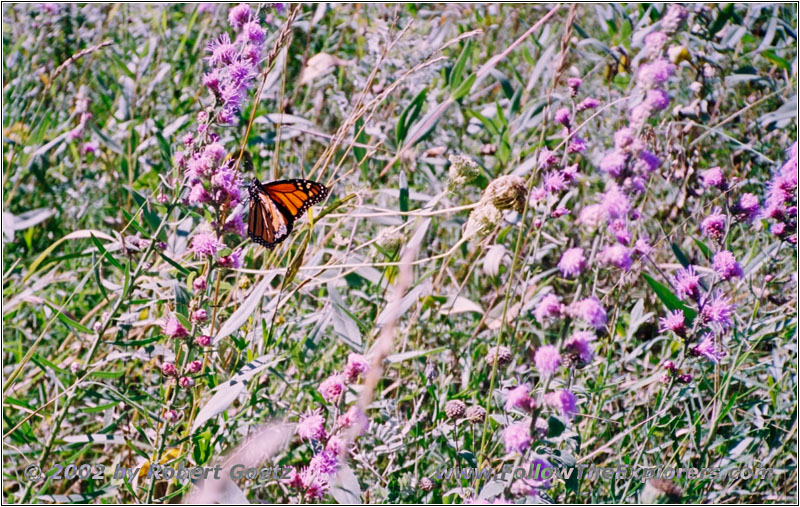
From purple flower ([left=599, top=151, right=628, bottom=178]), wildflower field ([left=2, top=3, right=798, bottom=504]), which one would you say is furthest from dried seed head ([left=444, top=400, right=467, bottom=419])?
purple flower ([left=599, top=151, right=628, bottom=178])

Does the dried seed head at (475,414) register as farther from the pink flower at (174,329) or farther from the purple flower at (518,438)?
the pink flower at (174,329)

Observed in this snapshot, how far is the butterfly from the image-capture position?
168 centimetres

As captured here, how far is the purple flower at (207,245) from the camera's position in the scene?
4.80 feet

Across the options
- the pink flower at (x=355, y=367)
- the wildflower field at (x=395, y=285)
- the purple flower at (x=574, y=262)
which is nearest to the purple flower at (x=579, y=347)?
the wildflower field at (x=395, y=285)

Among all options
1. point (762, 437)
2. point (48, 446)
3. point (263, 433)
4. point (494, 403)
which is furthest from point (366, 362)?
point (762, 437)

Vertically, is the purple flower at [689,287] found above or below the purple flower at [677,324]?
above

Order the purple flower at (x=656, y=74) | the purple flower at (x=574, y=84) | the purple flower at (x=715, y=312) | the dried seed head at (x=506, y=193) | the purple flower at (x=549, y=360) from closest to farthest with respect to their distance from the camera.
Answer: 1. the purple flower at (x=549, y=360)
2. the dried seed head at (x=506, y=193)
3. the purple flower at (x=715, y=312)
4. the purple flower at (x=656, y=74)
5. the purple flower at (x=574, y=84)

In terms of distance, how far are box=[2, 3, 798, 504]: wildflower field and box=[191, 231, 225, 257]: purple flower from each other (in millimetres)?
11

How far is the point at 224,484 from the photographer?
138 centimetres

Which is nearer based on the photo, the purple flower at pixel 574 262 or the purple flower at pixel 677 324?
the purple flower at pixel 574 262

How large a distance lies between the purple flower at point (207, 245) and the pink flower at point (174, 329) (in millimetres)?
157

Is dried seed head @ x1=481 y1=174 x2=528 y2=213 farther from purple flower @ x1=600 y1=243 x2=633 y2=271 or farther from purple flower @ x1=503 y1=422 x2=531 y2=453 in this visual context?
purple flower @ x1=503 y1=422 x2=531 y2=453

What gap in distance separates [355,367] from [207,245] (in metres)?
0.45

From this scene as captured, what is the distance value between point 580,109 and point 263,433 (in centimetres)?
120
